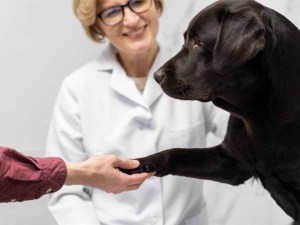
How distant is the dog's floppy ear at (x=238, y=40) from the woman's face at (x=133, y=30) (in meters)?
0.49

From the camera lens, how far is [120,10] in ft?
4.80

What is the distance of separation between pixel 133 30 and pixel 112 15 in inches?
3.1

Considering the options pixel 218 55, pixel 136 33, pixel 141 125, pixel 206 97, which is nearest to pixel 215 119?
pixel 141 125

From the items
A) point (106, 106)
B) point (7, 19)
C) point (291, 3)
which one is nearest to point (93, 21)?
point (106, 106)

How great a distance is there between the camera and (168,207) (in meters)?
1.45

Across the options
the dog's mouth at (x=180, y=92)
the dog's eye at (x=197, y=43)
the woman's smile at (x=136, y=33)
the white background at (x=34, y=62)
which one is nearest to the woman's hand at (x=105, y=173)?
the dog's mouth at (x=180, y=92)

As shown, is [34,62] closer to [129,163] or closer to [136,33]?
[136,33]

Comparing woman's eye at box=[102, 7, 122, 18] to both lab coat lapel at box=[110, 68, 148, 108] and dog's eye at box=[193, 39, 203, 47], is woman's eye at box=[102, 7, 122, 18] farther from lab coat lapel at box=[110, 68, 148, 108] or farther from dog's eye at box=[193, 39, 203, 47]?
A: dog's eye at box=[193, 39, 203, 47]

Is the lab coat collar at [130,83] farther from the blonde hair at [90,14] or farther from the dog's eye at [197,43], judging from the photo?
the dog's eye at [197,43]

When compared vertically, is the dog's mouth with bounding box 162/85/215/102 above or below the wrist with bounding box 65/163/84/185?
above

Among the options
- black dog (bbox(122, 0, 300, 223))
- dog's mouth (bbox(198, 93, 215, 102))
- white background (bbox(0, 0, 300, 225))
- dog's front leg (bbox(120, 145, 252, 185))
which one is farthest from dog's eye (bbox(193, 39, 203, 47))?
white background (bbox(0, 0, 300, 225))

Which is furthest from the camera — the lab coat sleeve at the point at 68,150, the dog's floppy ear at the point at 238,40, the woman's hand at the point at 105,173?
the lab coat sleeve at the point at 68,150

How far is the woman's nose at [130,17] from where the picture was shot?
1.44 meters

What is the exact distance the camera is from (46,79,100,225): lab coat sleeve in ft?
4.66
